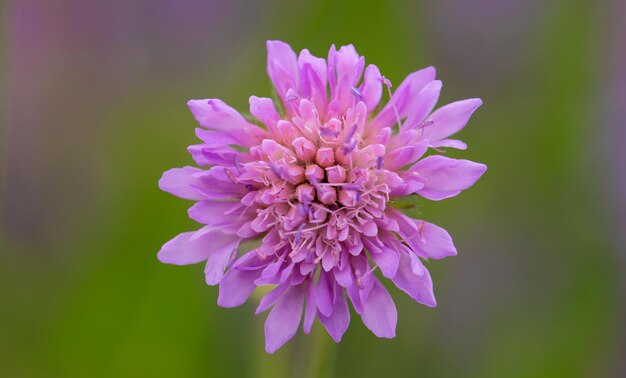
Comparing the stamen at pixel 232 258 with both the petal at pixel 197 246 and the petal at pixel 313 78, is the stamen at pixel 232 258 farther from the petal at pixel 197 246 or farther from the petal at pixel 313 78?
the petal at pixel 313 78

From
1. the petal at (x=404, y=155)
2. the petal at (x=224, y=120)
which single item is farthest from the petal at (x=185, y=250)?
the petal at (x=404, y=155)

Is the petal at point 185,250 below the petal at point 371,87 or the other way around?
below

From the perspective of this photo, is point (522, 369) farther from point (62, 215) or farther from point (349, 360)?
point (62, 215)

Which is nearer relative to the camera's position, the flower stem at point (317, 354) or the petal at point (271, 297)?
the petal at point (271, 297)

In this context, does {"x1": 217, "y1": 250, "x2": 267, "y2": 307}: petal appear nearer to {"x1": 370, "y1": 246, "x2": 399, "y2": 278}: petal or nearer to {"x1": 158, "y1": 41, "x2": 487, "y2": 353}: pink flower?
{"x1": 158, "y1": 41, "x2": 487, "y2": 353}: pink flower

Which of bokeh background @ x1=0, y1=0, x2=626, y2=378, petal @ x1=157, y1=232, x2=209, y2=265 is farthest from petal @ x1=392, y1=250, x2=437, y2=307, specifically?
bokeh background @ x1=0, y1=0, x2=626, y2=378

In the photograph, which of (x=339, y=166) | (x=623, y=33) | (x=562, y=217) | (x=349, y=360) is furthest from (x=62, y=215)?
(x=623, y=33)

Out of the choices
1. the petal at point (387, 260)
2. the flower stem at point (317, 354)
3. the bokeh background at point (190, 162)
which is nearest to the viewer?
the petal at point (387, 260)

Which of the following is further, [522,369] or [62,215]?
[62,215]
